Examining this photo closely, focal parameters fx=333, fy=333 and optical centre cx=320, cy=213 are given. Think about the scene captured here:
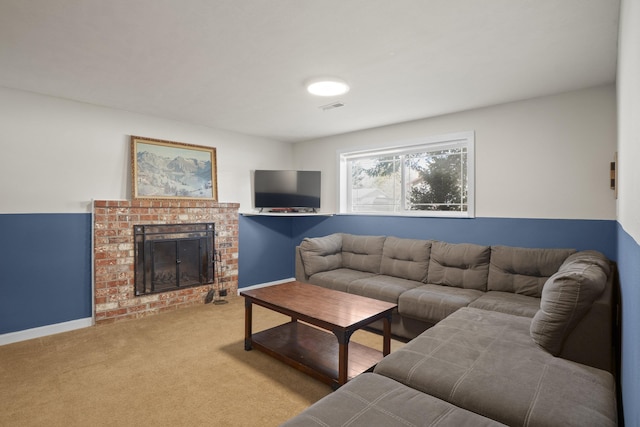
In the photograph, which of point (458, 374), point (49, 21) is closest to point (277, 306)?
point (458, 374)

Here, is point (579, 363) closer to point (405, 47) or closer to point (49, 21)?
point (405, 47)

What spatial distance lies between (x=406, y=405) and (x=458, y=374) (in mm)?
390

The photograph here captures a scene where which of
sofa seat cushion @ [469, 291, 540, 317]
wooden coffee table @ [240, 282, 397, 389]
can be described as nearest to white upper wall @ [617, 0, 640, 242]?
sofa seat cushion @ [469, 291, 540, 317]

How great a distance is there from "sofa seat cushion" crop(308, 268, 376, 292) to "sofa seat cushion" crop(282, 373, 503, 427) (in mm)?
2147

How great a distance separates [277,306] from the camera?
262 centimetres

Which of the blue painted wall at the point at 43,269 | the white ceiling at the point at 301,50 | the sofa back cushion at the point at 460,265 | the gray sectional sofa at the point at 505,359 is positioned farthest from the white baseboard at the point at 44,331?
the sofa back cushion at the point at 460,265

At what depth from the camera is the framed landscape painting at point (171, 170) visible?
3.89 metres

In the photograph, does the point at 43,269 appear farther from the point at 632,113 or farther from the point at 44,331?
the point at 632,113

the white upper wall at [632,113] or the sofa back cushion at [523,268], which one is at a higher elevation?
the white upper wall at [632,113]

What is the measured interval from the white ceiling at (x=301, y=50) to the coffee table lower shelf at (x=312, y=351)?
224 cm

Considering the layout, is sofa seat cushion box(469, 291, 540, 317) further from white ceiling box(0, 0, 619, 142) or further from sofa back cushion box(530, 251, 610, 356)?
white ceiling box(0, 0, 619, 142)

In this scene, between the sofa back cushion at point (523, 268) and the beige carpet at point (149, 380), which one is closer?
the beige carpet at point (149, 380)

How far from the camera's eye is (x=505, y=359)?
66.9 inches

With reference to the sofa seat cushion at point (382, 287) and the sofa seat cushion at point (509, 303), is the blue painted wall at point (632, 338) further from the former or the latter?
the sofa seat cushion at point (382, 287)
